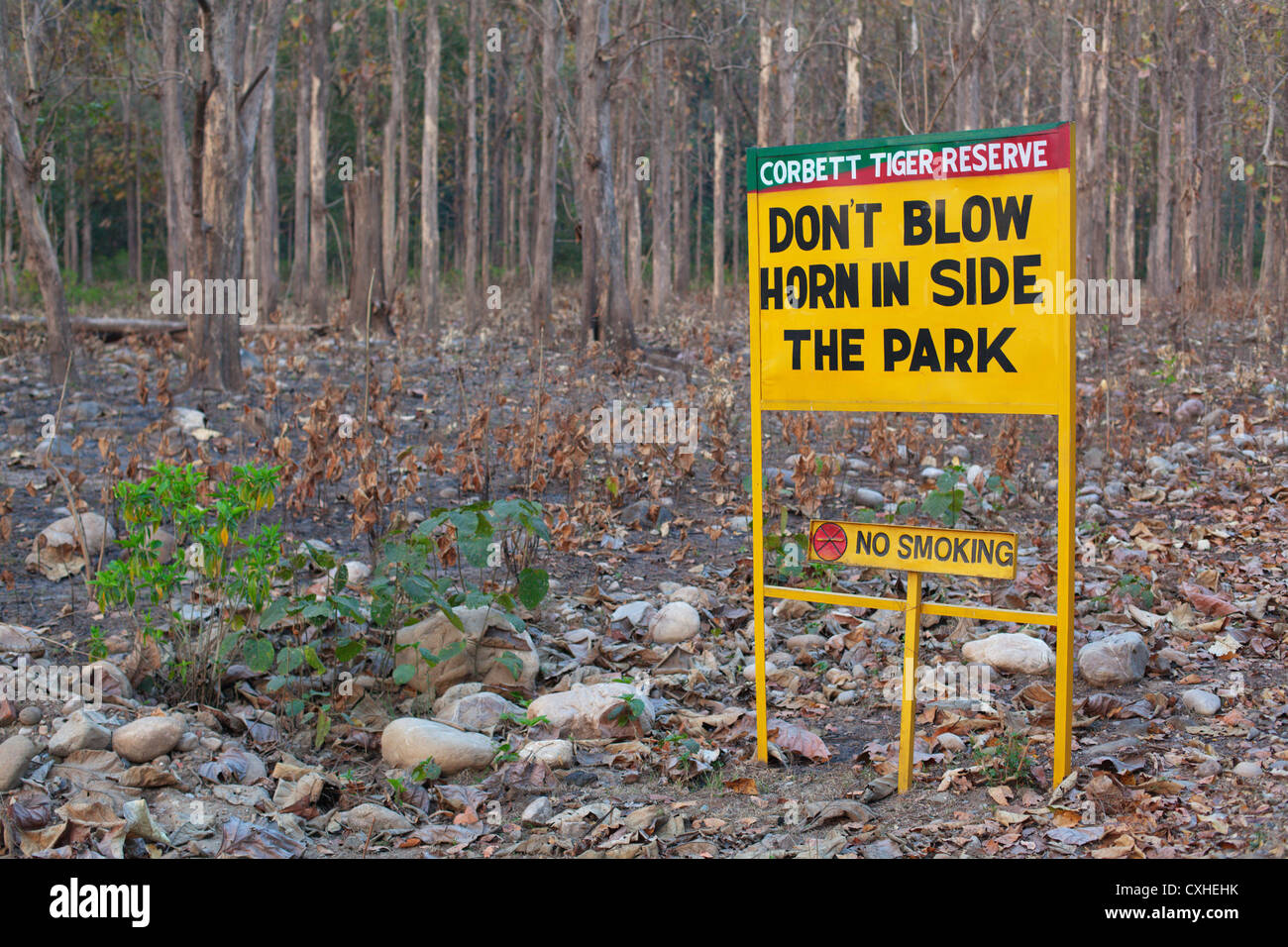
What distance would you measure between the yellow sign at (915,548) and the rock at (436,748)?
4.15ft

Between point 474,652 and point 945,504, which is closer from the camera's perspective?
point 474,652

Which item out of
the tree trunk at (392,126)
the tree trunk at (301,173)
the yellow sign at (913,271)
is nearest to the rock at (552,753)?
the yellow sign at (913,271)

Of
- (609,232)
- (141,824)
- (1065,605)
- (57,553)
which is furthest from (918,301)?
(609,232)

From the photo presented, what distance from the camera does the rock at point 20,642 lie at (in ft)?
14.0

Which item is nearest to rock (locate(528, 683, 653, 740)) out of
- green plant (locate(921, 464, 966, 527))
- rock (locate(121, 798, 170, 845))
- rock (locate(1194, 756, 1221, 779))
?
rock (locate(121, 798, 170, 845))

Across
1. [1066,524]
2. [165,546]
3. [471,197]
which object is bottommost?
[165,546]

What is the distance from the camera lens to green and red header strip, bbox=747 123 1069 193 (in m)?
3.21

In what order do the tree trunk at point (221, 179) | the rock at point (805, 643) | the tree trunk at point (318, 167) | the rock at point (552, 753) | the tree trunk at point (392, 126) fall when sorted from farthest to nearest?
1. the tree trunk at point (392, 126)
2. the tree trunk at point (318, 167)
3. the tree trunk at point (221, 179)
4. the rock at point (805, 643)
5. the rock at point (552, 753)

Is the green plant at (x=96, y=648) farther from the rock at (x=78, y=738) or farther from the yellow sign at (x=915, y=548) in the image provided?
the yellow sign at (x=915, y=548)

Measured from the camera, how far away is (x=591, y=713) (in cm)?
403

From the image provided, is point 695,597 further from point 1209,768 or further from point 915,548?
point 1209,768

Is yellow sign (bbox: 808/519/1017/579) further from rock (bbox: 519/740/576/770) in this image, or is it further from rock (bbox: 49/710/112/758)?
rock (bbox: 49/710/112/758)

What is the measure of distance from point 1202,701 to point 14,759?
3785 millimetres

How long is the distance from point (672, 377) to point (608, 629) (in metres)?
6.33
